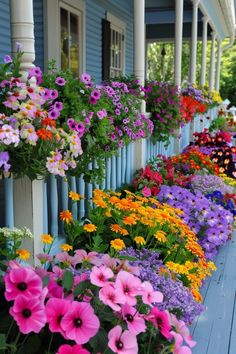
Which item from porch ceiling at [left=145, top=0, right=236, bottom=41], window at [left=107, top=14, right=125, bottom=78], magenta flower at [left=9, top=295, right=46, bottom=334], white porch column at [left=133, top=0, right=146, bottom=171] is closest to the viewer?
magenta flower at [left=9, top=295, right=46, bottom=334]

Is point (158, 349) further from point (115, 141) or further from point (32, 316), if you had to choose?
point (115, 141)

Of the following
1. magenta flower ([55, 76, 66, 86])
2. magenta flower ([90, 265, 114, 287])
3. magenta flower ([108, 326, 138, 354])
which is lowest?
magenta flower ([108, 326, 138, 354])

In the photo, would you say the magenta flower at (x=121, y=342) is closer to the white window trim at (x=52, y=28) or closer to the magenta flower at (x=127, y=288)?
the magenta flower at (x=127, y=288)

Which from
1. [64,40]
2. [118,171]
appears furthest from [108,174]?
[64,40]

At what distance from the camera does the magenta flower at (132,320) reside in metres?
1.43

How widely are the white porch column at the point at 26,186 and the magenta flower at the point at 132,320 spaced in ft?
3.50

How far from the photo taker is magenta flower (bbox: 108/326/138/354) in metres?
1.35

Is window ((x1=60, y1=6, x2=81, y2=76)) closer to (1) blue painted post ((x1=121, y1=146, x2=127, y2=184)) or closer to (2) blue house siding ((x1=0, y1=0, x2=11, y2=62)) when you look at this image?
(2) blue house siding ((x1=0, y1=0, x2=11, y2=62))

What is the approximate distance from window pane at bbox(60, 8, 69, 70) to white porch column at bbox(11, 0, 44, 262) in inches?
162

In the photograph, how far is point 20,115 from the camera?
2.06m

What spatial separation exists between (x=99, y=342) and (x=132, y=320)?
128 millimetres

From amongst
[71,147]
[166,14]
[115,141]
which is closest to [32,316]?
[71,147]

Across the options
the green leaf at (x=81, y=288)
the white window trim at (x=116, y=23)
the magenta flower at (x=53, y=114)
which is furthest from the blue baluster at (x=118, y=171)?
the white window trim at (x=116, y=23)

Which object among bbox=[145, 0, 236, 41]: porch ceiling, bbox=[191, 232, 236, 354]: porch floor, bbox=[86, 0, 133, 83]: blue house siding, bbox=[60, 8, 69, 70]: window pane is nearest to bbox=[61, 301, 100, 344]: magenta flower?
bbox=[191, 232, 236, 354]: porch floor
